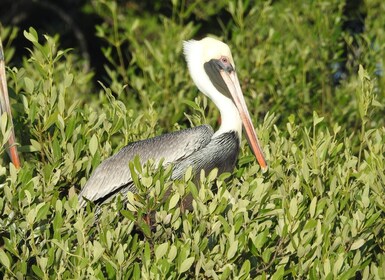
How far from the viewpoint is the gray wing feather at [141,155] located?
608cm

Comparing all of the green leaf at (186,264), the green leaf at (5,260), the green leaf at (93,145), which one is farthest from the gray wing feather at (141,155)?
the green leaf at (186,264)

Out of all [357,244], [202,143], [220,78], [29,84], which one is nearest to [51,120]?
[29,84]

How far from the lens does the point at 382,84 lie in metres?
9.52

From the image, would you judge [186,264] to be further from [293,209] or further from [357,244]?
[357,244]

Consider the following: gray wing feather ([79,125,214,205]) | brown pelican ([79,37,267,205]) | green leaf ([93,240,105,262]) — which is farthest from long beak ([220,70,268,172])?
green leaf ([93,240,105,262])

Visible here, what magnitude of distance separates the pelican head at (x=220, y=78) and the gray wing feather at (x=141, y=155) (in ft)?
0.92

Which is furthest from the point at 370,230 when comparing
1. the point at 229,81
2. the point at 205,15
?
the point at 205,15

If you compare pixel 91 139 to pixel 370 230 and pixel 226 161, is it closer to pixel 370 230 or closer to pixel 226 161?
pixel 226 161

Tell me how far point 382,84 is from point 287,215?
4.78 metres

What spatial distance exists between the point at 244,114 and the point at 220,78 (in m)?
0.43

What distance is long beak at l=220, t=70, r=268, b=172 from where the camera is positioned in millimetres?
6115

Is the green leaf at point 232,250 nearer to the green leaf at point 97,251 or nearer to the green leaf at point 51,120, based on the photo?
the green leaf at point 97,251

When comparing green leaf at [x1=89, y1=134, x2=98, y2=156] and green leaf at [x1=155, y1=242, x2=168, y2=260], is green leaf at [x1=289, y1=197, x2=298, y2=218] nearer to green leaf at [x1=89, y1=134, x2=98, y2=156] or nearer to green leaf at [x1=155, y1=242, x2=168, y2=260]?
green leaf at [x1=155, y1=242, x2=168, y2=260]

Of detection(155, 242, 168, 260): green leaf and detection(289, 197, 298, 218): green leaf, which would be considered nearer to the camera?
detection(155, 242, 168, 260): green leaf
